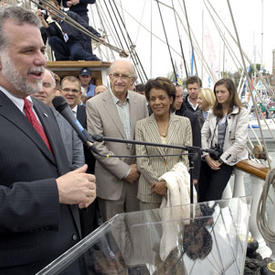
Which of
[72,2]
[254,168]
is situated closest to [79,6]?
[72,2]

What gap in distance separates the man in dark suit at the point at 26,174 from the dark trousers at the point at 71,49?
3.17 metres

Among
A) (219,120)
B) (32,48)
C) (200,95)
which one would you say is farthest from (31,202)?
(200,95)

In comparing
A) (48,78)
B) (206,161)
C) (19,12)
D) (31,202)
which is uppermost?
(19,12)

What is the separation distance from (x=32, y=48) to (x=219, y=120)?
1.97m

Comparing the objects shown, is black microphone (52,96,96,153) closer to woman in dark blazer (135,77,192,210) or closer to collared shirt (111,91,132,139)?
woman in dark blazer (135,77,192,210)

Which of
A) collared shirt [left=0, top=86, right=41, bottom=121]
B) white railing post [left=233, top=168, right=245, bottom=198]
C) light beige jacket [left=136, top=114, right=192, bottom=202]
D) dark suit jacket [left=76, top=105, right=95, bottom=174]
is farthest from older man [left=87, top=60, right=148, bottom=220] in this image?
white railing post [left=233, top=168, right=245, bottom=198]

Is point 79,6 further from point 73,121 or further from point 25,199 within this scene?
point 25,199

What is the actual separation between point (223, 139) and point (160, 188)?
0.96 m

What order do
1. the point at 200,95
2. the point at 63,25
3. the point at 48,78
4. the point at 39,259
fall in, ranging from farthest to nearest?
the point at 63,25
the point at 200,95
the point at 48,78
the point at 39,259

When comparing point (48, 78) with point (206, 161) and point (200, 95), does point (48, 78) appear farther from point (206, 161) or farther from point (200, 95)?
point (200, 95)

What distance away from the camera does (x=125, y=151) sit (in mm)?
2234

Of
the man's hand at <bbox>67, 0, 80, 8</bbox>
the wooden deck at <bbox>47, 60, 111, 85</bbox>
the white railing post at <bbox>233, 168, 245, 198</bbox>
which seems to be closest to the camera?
the white railing post at <bbox>233, 168, 245, 198</bbox>

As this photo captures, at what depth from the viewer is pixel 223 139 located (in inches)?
105

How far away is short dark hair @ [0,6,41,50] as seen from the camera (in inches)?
42.0
